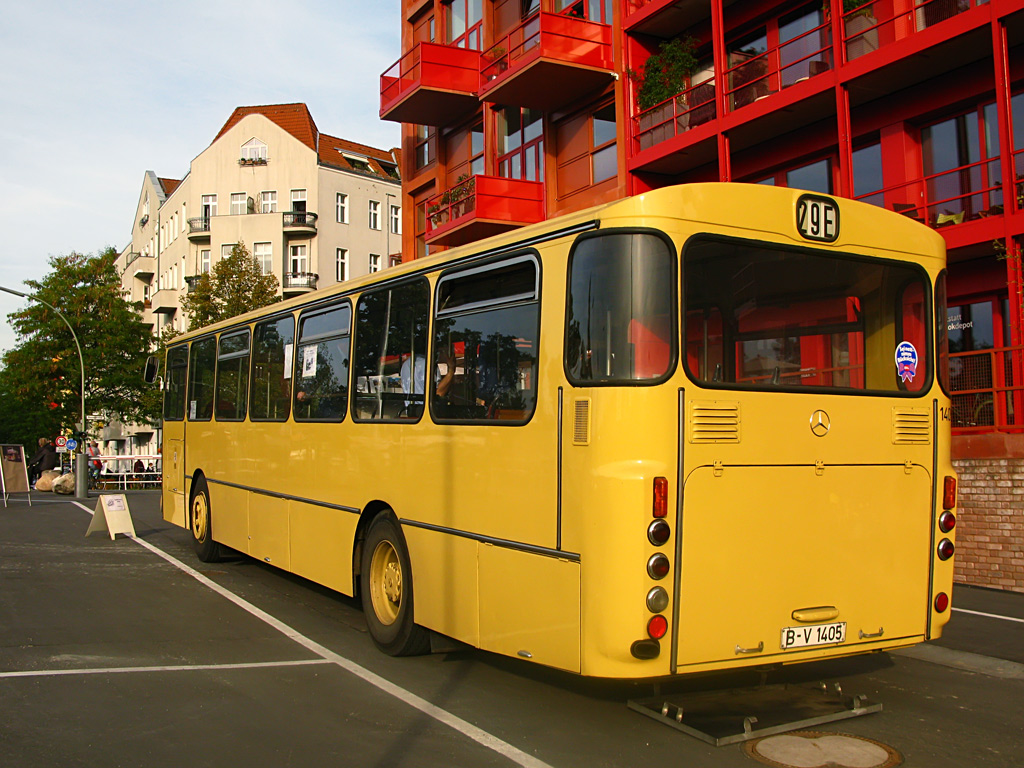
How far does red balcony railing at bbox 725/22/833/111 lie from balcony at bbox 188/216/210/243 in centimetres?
4857

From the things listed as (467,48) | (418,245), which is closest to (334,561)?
(467,48)

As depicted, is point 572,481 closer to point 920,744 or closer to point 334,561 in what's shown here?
point 920,744

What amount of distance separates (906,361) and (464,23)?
76.3ft

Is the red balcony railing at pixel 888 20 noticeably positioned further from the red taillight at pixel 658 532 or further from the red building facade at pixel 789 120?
the red taillight at pixel 658 532

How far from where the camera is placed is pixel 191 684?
6.87 metres

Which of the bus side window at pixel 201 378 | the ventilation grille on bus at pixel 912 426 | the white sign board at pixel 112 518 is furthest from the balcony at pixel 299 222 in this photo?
the ventilation grille on bus at pixel 912 426

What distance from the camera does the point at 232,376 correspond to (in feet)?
40.4

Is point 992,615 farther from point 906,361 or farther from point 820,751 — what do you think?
point 820,751

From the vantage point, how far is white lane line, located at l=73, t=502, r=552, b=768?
5.43 metres

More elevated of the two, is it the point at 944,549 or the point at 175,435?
the point at 175,435

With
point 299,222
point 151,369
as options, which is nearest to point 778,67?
point 151,369

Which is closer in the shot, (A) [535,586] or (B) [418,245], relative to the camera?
(A) [535,586]

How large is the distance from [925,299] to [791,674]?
288 centimetres

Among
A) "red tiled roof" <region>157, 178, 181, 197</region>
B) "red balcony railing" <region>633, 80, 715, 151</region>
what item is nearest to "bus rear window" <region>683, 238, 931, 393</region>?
"red balcony railing" <region>633, 80, 715, 151</region>
